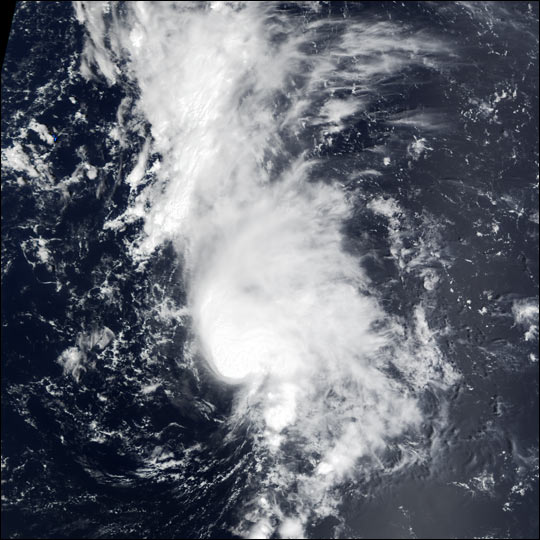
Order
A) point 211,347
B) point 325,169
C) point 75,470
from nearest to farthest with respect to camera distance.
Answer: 1. point 75,470
2. point 211,347
3. point 325,169

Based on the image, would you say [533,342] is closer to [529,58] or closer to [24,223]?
[529,58]

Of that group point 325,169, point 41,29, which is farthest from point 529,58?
point 41,29

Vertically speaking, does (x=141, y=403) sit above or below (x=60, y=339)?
below

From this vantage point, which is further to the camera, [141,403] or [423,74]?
[423,74]

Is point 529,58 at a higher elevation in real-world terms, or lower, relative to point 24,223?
higher

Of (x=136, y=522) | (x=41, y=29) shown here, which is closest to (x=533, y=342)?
(x=136, y=522)

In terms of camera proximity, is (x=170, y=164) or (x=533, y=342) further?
(x=170, y=164)

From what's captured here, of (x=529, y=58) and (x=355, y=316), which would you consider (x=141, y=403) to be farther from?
(x=529, y=58)

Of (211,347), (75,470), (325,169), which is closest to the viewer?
(75,470)

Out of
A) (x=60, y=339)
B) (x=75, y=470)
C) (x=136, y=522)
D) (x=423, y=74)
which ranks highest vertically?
(x=423, y=74)
